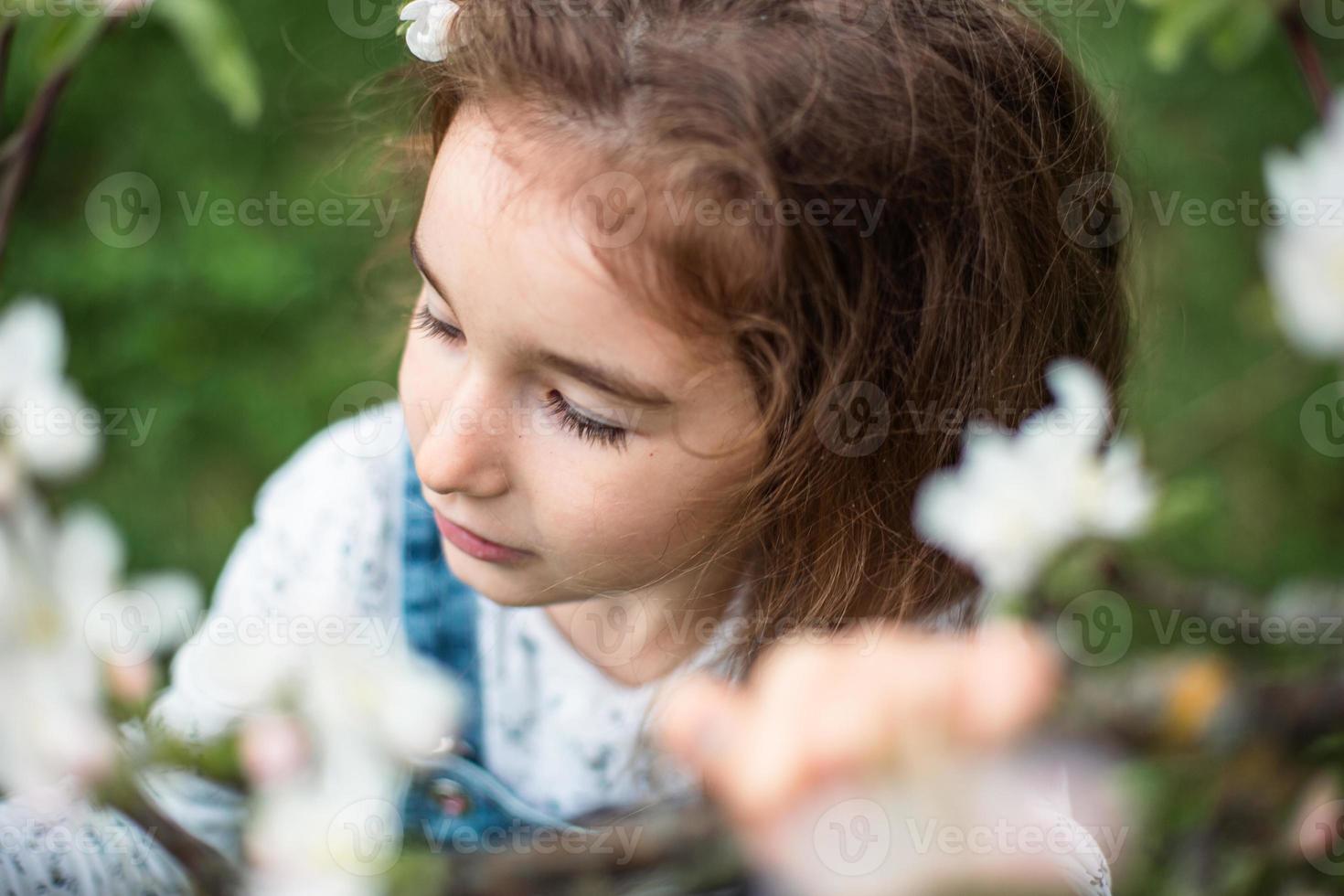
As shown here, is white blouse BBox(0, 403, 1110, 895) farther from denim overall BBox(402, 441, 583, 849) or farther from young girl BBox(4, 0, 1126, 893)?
young girl BBox(4, 0, 1126, 893)

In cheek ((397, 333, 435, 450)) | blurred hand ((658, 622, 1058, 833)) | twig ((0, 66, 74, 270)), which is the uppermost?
twig ((0, 66, 74, 270))

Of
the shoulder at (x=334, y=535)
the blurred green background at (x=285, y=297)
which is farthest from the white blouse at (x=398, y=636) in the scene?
the blurred green background at (x=285, y=297)

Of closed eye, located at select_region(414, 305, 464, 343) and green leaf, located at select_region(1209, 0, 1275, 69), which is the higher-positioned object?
closed eye, located at select_region(414, 305, 464, 343)

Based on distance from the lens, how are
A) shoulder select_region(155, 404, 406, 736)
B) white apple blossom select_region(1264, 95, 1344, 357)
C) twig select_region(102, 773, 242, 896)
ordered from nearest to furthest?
twig select_region(102, 773, 242, 896), white apple blossom select_region(1264, 95, 1344, 357), shoulder select_region(155, 404, 406, 736)

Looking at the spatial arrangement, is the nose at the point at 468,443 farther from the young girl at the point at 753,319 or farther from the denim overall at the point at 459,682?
the denim overall at the point at 459,682

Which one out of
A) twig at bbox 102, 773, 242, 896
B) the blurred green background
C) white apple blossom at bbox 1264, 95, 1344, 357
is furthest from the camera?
the blurred green background

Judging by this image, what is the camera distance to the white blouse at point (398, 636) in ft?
3.71

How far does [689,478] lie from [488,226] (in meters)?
0.20

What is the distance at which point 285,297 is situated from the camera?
1.87 m

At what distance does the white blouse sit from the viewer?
1.13 m

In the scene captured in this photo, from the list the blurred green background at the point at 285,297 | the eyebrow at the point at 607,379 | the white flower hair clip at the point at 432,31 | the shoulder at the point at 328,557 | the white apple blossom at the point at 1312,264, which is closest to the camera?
the eyebrow at the point at 607,379

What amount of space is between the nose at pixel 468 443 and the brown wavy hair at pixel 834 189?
121 millimetres

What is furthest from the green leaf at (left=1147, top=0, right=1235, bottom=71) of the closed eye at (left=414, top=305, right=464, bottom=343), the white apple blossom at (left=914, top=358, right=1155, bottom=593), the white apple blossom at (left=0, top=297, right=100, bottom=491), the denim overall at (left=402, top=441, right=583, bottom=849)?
the white apple blossom at (left=0, top=297, right=100, bottom=491)

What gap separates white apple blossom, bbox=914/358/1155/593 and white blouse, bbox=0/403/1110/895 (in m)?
0.27
